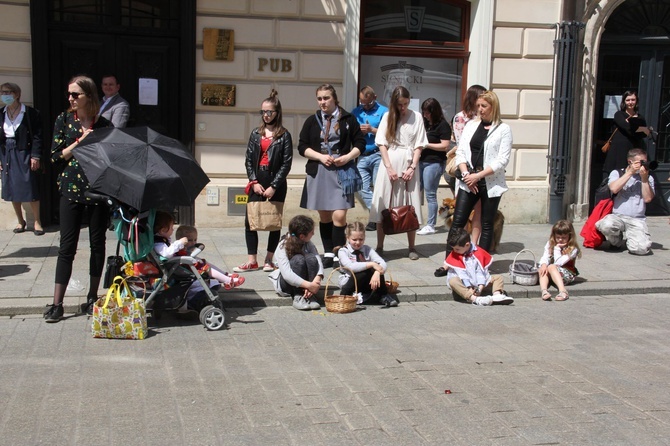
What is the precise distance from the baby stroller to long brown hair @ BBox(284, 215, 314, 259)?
37.9 inches

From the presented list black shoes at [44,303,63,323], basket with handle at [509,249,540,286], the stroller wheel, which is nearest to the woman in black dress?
basket with handle at [509,249,540,286]

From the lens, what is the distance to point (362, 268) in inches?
308

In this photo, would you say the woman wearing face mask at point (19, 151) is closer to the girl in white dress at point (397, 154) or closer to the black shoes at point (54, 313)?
the black shoes at point (54, 313)

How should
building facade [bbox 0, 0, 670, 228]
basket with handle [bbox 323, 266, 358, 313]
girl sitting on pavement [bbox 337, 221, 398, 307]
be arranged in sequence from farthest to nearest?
1. building facade [bbox 0, 0, 670, 228]
2. girl sitting on pavement [bbox 337, 221, 398, 307]
3. basket with handle [bbox 323, 266, 358, 313]

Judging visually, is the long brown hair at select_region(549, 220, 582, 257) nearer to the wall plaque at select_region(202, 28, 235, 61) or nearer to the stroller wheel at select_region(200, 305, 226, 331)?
the stroller wheel at select_region(200, 305, 226, 331)

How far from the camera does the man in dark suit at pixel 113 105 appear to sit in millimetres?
10016

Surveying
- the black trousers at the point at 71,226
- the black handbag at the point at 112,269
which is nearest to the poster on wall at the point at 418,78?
the black trousers at the point at 71,226

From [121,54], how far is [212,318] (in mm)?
5429

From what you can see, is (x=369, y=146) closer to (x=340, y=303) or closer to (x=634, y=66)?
(x=340, y=303)

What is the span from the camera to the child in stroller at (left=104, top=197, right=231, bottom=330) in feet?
22.2

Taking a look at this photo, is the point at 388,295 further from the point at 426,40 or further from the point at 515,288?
the point at 426,40

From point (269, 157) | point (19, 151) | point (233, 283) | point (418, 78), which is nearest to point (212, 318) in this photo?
point (233, 283)

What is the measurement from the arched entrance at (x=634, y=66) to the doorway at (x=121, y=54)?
598 cm

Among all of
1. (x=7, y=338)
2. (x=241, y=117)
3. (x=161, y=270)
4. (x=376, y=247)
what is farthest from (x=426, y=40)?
(x=7, y=338)
